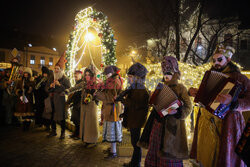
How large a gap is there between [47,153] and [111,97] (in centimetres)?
251

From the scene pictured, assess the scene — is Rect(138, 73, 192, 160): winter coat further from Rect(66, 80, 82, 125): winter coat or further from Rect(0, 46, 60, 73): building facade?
Rect(0, 46, 60, 73): building facade

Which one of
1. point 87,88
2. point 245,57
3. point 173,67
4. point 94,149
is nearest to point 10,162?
point 94,149

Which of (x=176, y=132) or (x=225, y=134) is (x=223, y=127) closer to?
(x=225, y=134)

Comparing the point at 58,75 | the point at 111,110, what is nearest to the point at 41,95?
the point at 58,75

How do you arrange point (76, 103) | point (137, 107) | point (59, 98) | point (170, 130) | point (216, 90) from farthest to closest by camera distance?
point (59, 98)
point (76, 103)
point (137, 107)
point (170, 130)
point (216, 90)

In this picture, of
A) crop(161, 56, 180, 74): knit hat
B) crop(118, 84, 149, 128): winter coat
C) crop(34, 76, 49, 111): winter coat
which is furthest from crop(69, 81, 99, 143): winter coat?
crop(161, 56, 180, 74): knit hat

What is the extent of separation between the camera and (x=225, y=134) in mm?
2516

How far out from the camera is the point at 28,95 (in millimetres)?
7512

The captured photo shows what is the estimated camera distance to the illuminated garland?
749 centimetres

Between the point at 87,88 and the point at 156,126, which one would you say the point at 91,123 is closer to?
the point at 87,88

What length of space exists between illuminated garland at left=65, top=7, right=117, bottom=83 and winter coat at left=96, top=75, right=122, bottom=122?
279 cm

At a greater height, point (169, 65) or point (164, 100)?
point (169, 65)

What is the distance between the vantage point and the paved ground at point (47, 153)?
4418 mm

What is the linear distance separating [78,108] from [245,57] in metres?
Result: 23.5
